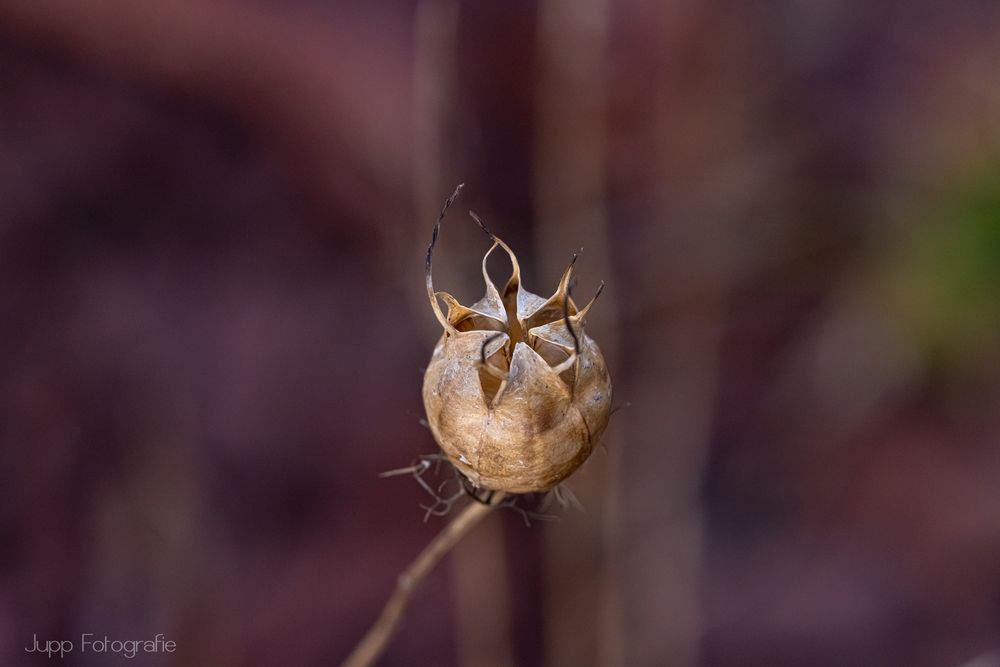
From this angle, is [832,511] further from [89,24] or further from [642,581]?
[89,24]

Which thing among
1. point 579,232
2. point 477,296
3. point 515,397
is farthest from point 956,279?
point 515,397

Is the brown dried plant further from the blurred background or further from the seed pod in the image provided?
the blurred background

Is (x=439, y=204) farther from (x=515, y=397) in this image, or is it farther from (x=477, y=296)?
(x=515, y=397)

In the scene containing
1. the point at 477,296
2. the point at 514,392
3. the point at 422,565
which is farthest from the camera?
the point at 477,296

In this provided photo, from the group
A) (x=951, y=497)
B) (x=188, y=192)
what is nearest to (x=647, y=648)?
(x=951, y=497)

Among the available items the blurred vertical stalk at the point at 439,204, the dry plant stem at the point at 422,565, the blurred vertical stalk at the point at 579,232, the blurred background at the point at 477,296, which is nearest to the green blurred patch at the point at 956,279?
the blurred background at the point at 477,296

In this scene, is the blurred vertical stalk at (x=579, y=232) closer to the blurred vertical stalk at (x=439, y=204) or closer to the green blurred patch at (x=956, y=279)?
the blurred vertical stalk at (x=439, y=204)

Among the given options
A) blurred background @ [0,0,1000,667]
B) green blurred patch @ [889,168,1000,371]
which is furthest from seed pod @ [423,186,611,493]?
green blurred patch @ [889,168,1000,371]
